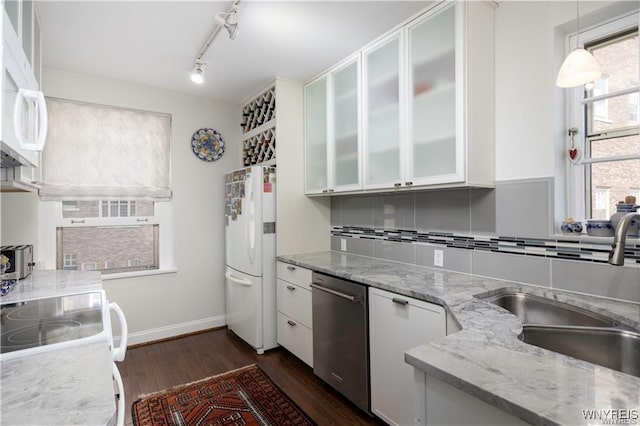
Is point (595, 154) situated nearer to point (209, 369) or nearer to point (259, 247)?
point (259, 247)

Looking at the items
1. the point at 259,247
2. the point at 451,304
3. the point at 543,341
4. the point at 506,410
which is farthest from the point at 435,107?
the point at 259,247

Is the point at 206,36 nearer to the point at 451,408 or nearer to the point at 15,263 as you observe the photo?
the point at 15,263

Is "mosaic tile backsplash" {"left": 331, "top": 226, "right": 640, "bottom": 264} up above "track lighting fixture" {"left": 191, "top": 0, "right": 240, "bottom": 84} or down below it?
below

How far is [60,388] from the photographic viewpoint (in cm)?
69

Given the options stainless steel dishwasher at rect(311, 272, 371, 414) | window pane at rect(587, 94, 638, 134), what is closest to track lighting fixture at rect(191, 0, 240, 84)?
stainless steel dishwasher at rect(311, 272, 371, 414)

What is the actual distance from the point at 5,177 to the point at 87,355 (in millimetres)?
1236

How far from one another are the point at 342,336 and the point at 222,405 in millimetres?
907

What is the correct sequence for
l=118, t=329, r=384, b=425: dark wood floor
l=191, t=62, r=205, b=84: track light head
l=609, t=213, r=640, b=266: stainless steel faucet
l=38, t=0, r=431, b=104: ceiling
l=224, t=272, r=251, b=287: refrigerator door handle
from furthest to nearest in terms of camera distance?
1. l=224, t=272, r=251, b=287: refrigerator door handle
2. l=191, t=62, r=205, b=84: track light head
3. l=118, t=329, r=384, b=425: dark wood floor
4. l=38, t=0, r=431, b=104: ceiling
5. l=609, t=213, r=640, b=266: stainless steel faucet

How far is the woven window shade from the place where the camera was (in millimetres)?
2777

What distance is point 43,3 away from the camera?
6.09 feet

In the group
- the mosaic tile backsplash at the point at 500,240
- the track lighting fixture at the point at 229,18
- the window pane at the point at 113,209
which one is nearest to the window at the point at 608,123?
the mosaic tile backsplash at the point at 500,240

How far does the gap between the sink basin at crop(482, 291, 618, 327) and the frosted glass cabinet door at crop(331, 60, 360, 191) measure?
1245 mm

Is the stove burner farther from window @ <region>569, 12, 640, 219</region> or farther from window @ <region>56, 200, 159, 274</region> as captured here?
window @ <region>569, 12, 640, 219</region>

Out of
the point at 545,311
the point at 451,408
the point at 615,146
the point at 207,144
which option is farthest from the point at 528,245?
the point at 207,144
